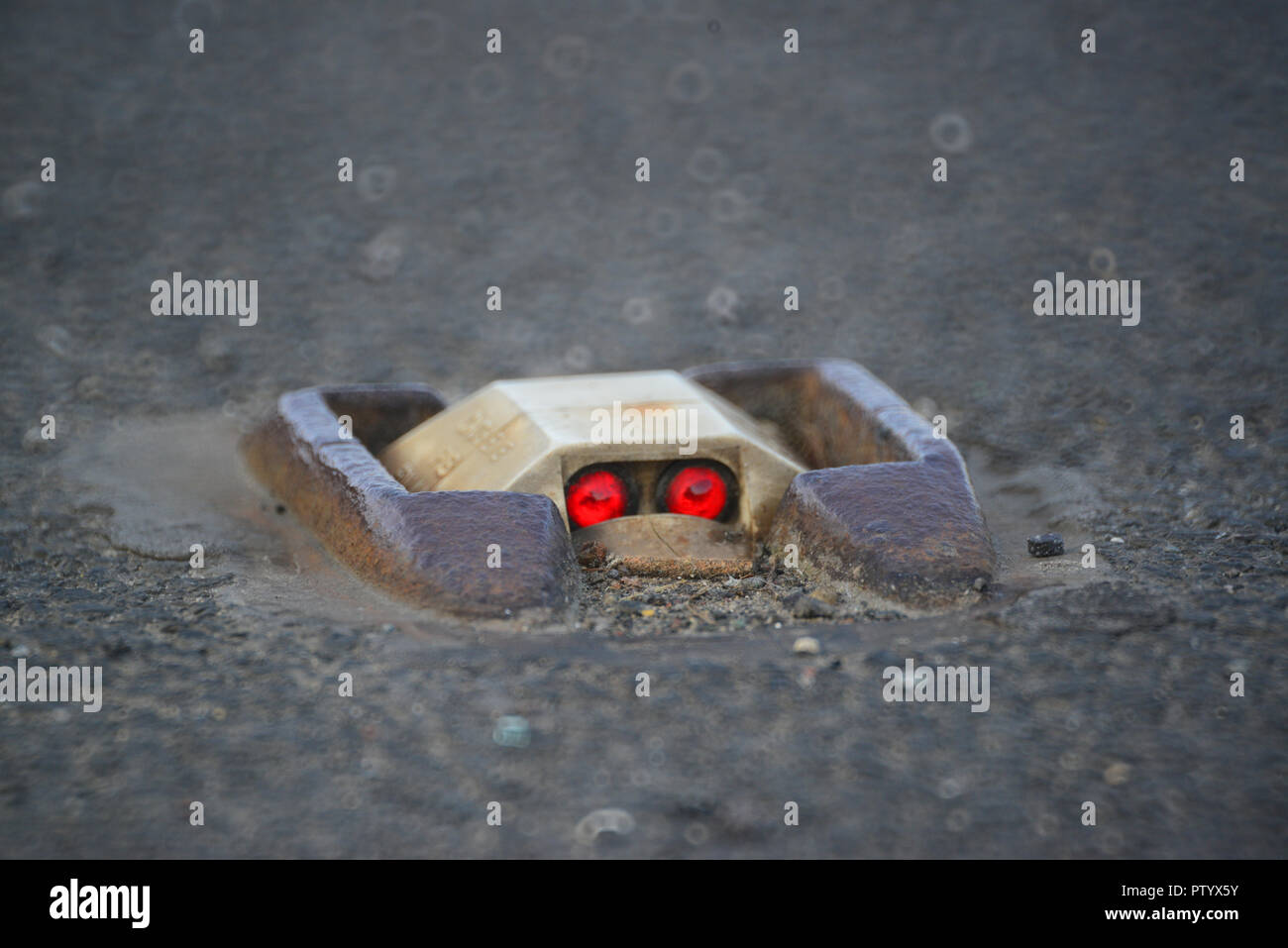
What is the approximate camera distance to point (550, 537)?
3018 millimetres

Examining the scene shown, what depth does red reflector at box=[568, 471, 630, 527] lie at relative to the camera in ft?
11.1

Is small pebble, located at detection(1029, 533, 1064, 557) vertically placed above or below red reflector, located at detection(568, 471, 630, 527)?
below

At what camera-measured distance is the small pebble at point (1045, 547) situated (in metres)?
3.41

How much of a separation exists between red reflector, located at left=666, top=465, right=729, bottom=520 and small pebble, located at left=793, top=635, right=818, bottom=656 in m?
0.80

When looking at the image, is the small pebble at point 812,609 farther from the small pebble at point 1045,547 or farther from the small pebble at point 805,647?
the small pebble at point 1045,547

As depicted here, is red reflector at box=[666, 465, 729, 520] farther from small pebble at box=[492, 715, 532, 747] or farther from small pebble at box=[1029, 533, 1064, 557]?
small pebble at box=[492, 715, 532, 747]

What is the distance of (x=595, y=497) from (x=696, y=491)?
0.88 ft

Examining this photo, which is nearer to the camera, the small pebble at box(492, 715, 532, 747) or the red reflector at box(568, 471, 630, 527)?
the small pebble at box(492, 715, 532, 747)

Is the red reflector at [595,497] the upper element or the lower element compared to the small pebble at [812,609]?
upper

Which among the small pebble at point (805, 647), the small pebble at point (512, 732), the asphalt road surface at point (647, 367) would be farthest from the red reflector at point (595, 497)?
the small pebble at point (512, 732)

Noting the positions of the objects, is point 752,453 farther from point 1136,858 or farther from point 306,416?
point 1136,858

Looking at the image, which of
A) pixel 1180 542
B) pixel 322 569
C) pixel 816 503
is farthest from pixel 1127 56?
pixel 322 569

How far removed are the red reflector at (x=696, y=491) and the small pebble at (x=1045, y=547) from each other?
830mm

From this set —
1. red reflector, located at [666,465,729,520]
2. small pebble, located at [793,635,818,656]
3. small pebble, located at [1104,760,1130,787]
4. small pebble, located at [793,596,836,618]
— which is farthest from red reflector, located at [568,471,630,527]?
small pebble, located at [1104,760,1130,787]
